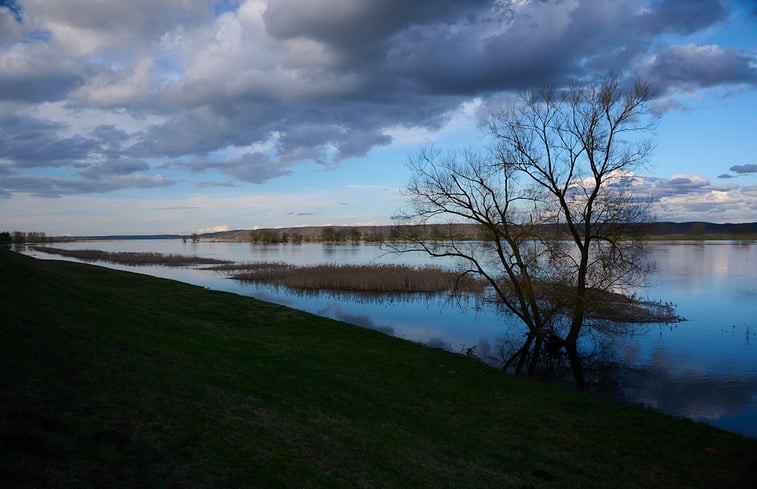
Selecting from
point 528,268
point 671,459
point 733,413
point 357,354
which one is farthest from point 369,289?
point 671,459

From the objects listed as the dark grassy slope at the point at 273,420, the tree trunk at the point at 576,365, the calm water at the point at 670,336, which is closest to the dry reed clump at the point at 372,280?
the calm water at the point at 670,336

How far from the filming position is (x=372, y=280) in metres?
37.2

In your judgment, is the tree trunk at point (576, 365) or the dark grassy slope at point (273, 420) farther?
the tree trunk at point (576, 365)

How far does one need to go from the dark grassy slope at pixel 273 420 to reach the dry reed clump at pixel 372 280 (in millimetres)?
21560

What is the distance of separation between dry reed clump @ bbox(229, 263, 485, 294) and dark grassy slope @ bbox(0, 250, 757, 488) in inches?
849

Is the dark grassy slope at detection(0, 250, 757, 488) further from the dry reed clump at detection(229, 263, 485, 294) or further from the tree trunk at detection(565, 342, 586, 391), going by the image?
the dry reed clump at detection(229, 263, 485, 294)

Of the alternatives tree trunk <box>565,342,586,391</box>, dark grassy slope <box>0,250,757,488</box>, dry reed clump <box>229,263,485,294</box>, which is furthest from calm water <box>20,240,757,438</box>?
dark grassy slope <box>0,250,757,488</box>

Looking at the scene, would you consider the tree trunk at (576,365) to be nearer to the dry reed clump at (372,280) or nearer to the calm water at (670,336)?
the calm water at (670,336)

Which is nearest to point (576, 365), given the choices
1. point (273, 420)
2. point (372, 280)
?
point (273, 420)

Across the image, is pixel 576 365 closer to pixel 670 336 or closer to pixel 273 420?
pixel 670 336

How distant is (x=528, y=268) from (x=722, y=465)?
37.0 feet

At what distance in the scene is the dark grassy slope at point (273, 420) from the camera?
485cm

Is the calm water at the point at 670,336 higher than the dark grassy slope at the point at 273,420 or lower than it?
lower

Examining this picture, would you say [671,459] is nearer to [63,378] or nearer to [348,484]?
[348,484]
